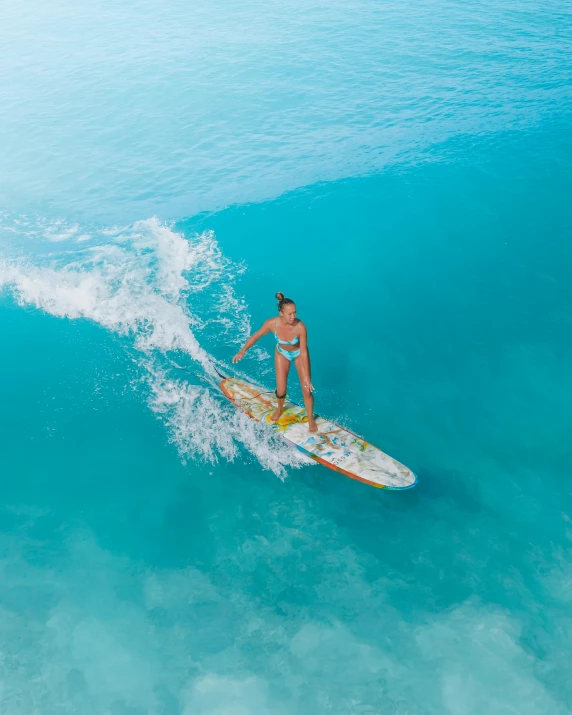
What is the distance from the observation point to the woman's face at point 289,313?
9.94m

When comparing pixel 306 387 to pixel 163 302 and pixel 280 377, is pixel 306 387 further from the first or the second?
pixel 163 302

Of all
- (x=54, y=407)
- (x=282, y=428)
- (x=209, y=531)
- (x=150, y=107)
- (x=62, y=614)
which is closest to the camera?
(x=62, y=614)

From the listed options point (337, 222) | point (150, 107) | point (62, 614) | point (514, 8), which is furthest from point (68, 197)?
point (514, 8)

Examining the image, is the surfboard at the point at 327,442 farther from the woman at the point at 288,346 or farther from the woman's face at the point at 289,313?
the woman's face at the point at 289,313

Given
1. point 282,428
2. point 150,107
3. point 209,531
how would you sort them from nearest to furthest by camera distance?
point 209,531
point 282,428
point 150,107

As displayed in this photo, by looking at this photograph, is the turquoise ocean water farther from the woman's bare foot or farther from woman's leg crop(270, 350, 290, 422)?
woman's leg crop(270, 350, 290, 422)

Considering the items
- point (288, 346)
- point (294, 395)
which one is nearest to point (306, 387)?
point (288, 346)

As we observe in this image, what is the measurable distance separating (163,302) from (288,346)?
6.44 m

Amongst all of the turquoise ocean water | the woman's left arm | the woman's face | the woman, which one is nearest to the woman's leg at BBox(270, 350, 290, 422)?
the woman

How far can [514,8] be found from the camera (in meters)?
35.5

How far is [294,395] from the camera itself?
13.2m

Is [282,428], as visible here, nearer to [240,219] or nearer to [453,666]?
[453,666]

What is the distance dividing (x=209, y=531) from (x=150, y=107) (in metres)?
25.0

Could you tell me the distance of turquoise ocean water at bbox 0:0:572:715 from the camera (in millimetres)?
9102
